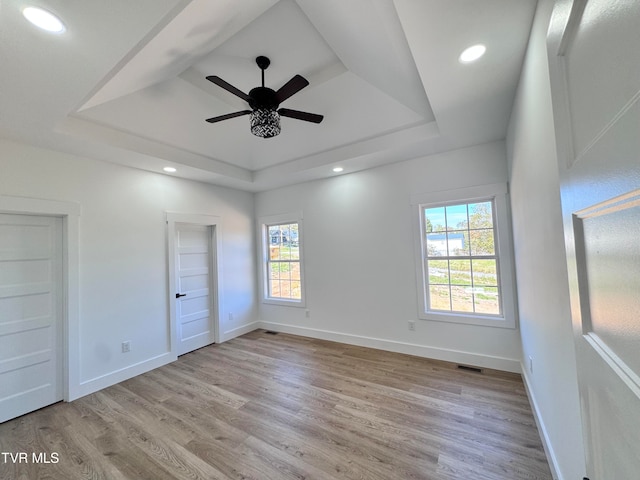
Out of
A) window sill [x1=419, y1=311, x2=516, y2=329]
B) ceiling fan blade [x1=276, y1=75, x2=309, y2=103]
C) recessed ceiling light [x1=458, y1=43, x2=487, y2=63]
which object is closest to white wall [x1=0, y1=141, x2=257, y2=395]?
ceiling fan blade [x1=276, y1=75, x2=309, y2=103]

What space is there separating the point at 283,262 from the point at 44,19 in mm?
3954

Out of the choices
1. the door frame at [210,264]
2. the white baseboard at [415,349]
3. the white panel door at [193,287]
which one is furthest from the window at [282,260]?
the white panel door at [193,287]

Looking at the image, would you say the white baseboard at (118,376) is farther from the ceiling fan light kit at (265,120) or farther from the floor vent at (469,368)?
the floor vent at (469,368)

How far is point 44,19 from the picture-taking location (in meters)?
1.34

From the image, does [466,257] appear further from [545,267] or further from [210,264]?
[210,264]

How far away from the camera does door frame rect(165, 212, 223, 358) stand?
3.71 meters

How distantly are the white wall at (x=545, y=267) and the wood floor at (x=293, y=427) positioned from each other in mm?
436

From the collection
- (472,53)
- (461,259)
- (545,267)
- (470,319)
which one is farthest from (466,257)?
(472,53)

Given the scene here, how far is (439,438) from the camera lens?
203cm

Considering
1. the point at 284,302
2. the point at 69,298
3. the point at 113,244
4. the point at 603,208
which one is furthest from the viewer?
the point at 284,302

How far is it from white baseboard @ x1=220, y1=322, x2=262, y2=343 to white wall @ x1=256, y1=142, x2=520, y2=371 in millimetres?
485

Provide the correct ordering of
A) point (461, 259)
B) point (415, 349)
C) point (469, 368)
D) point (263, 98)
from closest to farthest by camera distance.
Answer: point (263, 98) → point (469, 368) → point (461, 259) → point (415, 349)

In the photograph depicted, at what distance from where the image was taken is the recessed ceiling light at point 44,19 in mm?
1296

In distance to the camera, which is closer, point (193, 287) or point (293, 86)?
point (293, 86)
